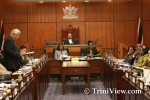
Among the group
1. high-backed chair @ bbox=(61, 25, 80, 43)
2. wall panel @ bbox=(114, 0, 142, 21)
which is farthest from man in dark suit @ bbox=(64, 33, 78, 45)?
wall panel @ bbox=(114, 0, 142, 21)

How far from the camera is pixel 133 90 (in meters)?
3.89

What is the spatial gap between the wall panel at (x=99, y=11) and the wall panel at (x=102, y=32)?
0.22 metres

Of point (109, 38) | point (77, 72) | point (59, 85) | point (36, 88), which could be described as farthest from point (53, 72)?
point (109, 38)

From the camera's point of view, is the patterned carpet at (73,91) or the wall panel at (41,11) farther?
the wall panel at (41,11)

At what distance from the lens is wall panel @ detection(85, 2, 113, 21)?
493 inches

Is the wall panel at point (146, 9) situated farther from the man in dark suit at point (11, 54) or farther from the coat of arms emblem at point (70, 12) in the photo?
the man in dark suit at point (11, 54)

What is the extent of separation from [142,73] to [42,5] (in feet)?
29.9

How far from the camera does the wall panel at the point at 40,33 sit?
41.1ft

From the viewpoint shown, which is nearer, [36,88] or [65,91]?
Result: [36,88]

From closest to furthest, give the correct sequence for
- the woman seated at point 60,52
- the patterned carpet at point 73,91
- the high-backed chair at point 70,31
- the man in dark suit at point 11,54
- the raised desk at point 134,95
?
the raised desk at point 134,95 < the man in dark suit at point 11,54 < the patterned carpet at point 73,91 < the woman seated at point 60,52 < the high-backed chair at point 70,31

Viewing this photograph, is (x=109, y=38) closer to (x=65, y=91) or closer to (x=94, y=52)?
(x=94, y=52)

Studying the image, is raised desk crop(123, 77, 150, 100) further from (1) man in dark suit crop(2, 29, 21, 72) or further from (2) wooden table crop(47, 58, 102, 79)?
(2) wooden table crop(47, 58, 102, 79)

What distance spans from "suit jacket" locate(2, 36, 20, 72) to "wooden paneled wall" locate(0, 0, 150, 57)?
22.5ft

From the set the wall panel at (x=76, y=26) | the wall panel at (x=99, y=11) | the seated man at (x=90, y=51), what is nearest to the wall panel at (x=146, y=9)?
the wall panel at (x=99, y=11)
